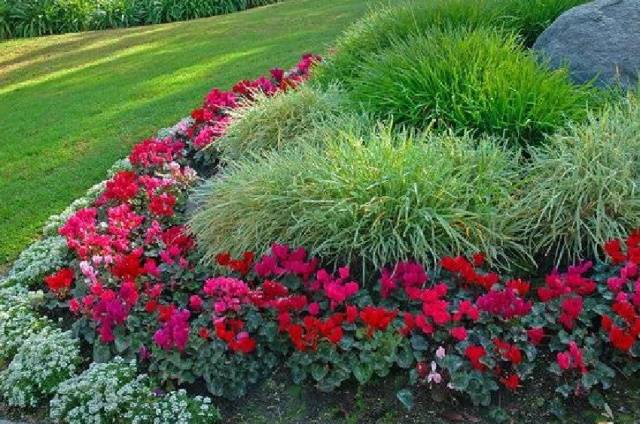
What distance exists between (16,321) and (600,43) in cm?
436

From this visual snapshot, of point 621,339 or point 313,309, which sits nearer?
point 621,339

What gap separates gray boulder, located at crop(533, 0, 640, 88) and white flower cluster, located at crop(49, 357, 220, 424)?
12.2ft

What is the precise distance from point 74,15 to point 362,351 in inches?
507

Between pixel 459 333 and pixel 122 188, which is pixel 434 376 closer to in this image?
pixel 459 333

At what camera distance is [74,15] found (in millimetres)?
14516

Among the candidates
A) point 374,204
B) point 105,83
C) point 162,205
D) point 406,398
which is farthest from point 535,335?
point 105,83

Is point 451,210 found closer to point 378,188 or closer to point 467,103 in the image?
point 378,188

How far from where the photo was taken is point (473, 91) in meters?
4.90

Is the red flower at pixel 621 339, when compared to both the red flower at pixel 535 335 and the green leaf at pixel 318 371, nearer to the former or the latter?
the red flower at pixel 535 335

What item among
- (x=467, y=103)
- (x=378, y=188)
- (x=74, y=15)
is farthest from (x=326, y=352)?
(x=74, y=15)

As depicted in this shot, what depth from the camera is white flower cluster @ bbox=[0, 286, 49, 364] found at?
12.8 ft

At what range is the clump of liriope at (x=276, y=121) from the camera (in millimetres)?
5465

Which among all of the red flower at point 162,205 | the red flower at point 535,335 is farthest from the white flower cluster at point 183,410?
the red flower at point 162,205

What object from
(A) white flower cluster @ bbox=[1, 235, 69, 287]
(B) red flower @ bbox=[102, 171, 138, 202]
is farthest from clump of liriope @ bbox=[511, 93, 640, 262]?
(A) white flower cluster @ bbox=[1, 235, 69, 287]
